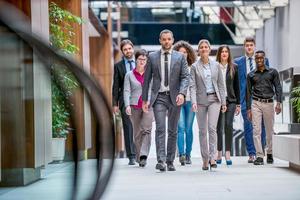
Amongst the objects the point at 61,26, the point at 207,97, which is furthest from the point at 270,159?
the point at 61,26

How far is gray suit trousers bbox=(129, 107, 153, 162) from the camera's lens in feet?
27.2

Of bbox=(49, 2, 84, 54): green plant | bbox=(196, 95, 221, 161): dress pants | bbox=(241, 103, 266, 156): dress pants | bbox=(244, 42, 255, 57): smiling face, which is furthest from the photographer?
bbox=(241, 103, 266, 156): dress pants

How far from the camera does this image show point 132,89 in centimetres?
847

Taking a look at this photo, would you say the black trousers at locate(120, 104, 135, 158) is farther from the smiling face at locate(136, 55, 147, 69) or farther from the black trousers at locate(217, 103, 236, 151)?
the black trousers at locate(217, 103, 236, 151)

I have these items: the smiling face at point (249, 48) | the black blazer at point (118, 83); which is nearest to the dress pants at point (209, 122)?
the smiling face at point (249, 48)

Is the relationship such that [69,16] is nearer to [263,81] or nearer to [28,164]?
[263,81]

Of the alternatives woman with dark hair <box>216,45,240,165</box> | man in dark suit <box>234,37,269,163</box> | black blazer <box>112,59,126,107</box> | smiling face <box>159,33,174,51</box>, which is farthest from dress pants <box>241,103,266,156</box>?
smiling face <box>159,33,174,51</box>

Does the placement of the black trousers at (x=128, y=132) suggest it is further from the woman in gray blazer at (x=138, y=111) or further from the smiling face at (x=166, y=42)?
the smiling face at (x=166, y=42)

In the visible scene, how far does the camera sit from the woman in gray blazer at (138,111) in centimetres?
828

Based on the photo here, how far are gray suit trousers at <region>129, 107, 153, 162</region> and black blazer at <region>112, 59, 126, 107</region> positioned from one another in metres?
0.39

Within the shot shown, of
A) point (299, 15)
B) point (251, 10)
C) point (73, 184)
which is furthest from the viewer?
point (251, 10)

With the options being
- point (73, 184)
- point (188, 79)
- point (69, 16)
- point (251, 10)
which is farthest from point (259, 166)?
point (251, 10)

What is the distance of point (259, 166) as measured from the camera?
8.20 m

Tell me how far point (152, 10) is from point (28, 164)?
13544 millimetres
